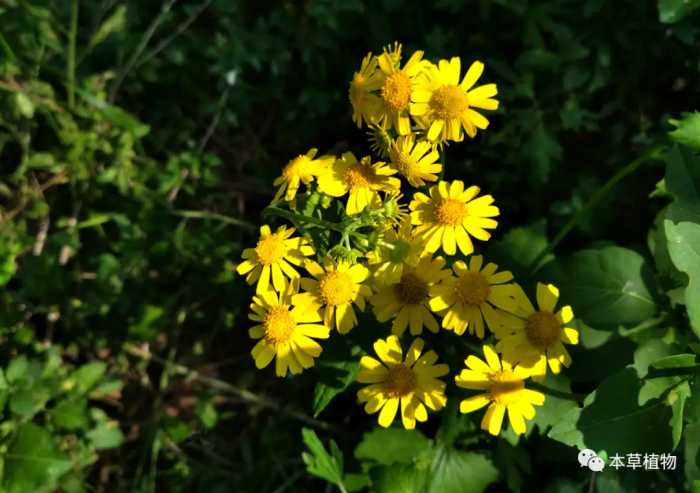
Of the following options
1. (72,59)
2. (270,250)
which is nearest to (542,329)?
(270,250)

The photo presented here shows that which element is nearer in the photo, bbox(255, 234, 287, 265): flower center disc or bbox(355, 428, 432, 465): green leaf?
bbox(255, 234, 287, 265): flower center disc

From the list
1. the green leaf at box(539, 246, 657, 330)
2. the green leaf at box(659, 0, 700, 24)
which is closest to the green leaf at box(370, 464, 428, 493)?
the green leaf at box(539, 246, 657, 330)

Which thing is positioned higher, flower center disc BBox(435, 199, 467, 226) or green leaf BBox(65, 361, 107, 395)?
flower center disc BBox(435, 199, 467, 226)

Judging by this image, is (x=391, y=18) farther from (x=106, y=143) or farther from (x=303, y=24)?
(x=106, y=143)

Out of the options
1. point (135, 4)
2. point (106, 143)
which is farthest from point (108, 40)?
point (106, 143)

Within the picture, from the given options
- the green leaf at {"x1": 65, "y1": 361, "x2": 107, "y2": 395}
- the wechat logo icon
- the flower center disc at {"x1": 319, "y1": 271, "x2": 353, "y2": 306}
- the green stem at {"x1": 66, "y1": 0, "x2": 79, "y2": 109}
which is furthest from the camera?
the green stem at {"x1": 66, "y1": 0, "x2": 79, "y2": 109}

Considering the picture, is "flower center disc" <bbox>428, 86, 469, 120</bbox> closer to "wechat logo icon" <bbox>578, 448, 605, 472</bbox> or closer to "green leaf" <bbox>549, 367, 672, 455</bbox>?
"green leaf" <bbox>549, 367, 672, 455</bbox>
